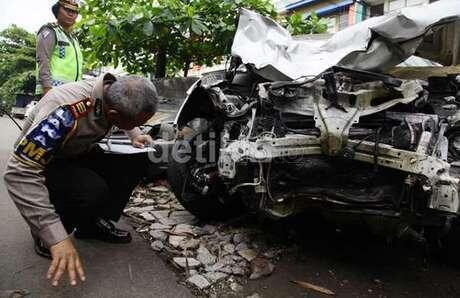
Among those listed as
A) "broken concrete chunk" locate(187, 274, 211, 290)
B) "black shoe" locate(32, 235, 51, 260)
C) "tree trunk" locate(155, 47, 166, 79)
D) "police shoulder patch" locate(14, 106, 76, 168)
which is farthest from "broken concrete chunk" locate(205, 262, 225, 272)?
"tree trunk" locate(155, 47, 166, 79)

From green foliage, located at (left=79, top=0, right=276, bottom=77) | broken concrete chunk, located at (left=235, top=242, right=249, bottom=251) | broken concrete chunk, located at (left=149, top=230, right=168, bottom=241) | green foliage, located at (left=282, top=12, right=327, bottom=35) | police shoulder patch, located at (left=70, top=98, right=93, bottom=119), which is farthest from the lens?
green foliage, located at (left=282, top=12, right=327, bottom=35)

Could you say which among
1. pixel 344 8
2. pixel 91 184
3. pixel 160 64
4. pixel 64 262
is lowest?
pixel 64 262

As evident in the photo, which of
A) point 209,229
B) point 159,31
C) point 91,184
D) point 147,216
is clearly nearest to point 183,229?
point 209,229

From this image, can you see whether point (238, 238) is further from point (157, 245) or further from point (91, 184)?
point (91, 184)

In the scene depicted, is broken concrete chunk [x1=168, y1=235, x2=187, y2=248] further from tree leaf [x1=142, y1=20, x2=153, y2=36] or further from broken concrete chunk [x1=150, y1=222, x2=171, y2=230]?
tree leaf [x1=142, y1=20, x2=153, y2=36]

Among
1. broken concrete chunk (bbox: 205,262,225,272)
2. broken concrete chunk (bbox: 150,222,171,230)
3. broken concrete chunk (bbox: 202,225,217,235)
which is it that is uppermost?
broken concrete chunk (bbox: 150,222,171,230)

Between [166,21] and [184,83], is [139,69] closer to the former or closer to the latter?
[184,83]

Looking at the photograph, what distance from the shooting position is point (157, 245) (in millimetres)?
2795

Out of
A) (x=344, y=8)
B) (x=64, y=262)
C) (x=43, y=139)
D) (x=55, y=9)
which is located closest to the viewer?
(x=64, y=262)

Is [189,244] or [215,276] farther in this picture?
[189,244]

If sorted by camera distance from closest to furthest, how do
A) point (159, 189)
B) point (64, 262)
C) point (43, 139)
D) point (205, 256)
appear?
point (64, 262)
point (43, 139)
point (205, 256)
point (159, 189)

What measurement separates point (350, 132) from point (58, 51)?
2.49 meters

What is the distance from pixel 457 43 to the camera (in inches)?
117

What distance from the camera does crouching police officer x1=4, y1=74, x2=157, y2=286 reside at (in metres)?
1.69
